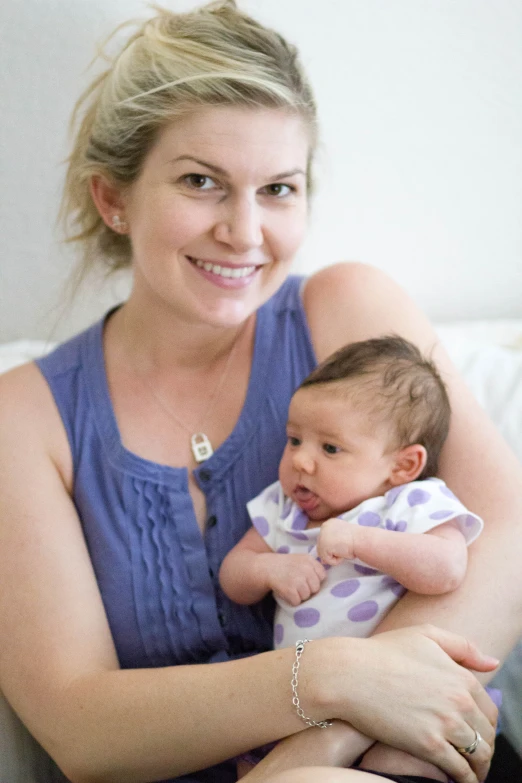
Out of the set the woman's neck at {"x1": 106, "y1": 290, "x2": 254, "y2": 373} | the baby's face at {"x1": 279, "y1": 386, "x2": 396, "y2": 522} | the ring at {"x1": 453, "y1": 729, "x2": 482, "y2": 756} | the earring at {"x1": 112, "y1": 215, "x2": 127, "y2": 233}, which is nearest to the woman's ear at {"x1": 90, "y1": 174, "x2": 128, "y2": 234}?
the earring at {"x1": 112, "y1": 215, "x2": 127, "y2": 233}

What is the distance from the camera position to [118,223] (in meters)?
1.52

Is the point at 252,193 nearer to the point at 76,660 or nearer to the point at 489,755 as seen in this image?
the point at 76,660

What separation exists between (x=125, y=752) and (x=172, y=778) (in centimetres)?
17

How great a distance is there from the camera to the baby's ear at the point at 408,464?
4.27ft

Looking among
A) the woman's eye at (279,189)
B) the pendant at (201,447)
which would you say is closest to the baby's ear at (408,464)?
the pendant at (201,447)

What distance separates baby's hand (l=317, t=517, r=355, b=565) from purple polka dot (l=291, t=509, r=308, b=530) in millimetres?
119

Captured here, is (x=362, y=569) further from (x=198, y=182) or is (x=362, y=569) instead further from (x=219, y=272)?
(x=198, y=182)

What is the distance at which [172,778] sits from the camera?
1335mm

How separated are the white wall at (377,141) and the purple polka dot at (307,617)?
97 centimetres

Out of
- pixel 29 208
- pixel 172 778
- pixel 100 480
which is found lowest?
pixel 172 778

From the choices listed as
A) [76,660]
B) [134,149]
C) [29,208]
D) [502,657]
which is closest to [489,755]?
[502,657]

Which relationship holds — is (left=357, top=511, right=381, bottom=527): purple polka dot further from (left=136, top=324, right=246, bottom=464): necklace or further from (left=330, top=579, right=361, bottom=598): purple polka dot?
(left=136, top=324, right=246, bottom=464): necklace

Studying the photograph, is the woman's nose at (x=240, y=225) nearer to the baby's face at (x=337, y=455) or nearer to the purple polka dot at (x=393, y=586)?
the baby's face at (x=337, y=455)

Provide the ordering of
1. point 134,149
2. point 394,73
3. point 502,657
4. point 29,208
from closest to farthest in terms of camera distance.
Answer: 1. point 502,657
2. point 134,149
3. point 29,208
4. point 394,73
